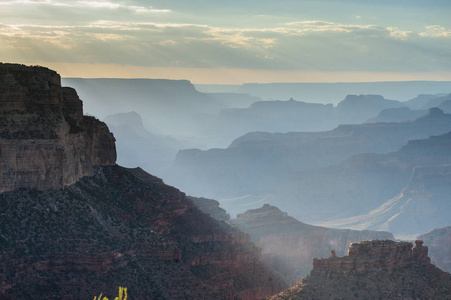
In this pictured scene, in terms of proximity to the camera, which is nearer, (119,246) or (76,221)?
(76,221)

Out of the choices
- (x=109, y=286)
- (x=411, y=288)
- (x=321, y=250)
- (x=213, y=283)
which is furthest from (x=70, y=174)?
(x=321, y=250)

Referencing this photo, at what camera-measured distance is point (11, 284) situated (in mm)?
55594

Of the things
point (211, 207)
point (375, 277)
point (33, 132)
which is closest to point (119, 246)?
point (33, 132)

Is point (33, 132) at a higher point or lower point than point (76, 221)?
higher

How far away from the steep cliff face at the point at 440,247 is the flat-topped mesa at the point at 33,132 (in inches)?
3557

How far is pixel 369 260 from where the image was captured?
59.8 metres

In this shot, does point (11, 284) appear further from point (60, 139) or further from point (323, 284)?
point (323, 284)

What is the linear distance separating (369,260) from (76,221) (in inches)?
921

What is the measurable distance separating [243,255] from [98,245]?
22624 mm

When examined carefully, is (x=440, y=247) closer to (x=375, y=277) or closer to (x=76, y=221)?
(x=375, y=277)

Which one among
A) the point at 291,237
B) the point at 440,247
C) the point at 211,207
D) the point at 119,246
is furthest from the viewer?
the point at 440,247

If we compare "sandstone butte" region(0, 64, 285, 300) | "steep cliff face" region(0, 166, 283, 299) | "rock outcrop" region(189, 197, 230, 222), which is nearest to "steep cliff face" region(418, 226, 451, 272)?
"rock outcrop" region(189, 197, 230, 222)

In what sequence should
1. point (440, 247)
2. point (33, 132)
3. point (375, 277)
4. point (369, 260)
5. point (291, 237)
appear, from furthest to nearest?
1. point (440, 247)
2. point (291, 237)
3. point (33, 132)
4. point (369, 260)
5. point (375, 277)

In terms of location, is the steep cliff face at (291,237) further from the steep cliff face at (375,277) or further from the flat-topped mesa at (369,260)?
the steep cliff face at (375,277)
